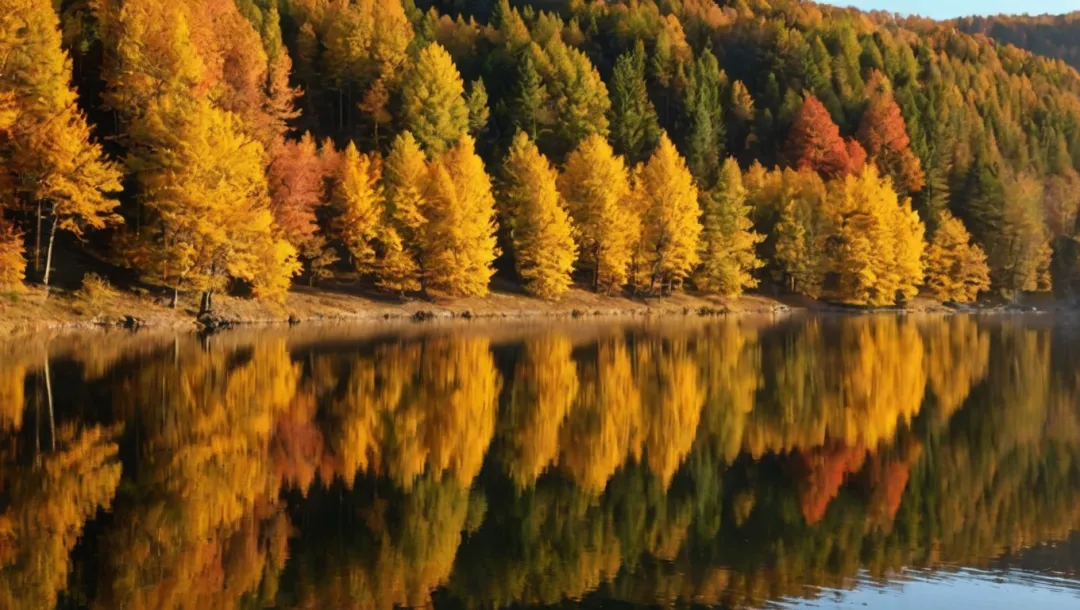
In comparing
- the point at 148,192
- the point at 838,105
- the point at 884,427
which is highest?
the point at 838,105

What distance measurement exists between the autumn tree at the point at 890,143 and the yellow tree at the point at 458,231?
A: 2115 inches

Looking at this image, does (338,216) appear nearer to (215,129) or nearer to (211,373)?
(215,129)

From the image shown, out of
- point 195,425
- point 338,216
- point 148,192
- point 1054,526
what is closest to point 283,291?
point 148,192

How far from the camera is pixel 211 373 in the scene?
28.5 meters

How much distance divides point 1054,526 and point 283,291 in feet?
135

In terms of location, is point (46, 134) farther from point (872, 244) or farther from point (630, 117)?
point (872, 244)

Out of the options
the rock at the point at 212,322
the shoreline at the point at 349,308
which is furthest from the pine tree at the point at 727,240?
the rock at the point at 212,322

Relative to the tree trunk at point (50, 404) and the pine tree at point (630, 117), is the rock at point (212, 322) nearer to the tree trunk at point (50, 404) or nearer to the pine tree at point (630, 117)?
the tree trunk at point (50, 404)

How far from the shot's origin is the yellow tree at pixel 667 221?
70938 mm

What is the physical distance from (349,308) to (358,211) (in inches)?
277

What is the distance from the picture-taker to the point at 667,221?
71.5m

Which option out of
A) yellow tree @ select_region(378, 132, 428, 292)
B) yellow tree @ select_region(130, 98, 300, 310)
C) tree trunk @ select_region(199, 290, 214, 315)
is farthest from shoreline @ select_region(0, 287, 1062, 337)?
yellow tree @ select_region(130, 98, 300, 310)

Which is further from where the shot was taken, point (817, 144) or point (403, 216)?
point (817, 144)

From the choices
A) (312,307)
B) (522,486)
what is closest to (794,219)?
(312,307)
